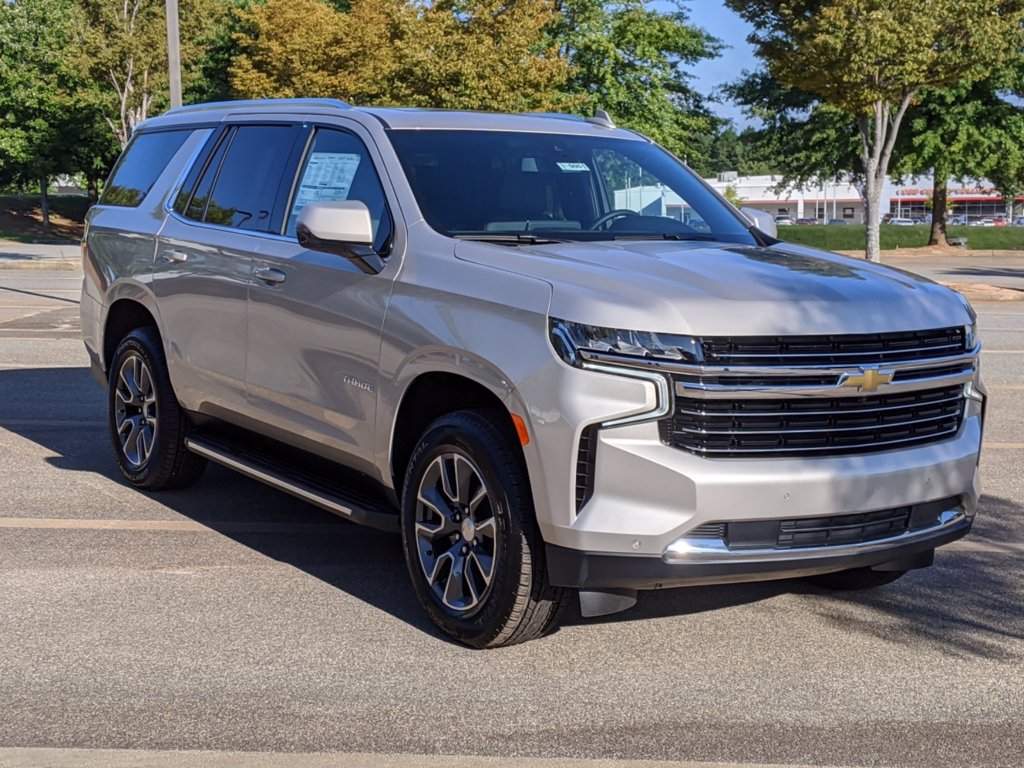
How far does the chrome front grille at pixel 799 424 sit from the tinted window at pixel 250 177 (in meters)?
2.68

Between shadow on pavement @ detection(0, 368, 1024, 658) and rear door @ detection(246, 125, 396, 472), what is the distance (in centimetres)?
61

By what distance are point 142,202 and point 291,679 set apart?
382 cm

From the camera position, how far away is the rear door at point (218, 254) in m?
6.28

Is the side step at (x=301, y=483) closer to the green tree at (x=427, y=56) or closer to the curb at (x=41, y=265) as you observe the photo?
the green tree at (x=427, y=56)

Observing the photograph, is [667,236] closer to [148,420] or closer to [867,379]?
[867,379]

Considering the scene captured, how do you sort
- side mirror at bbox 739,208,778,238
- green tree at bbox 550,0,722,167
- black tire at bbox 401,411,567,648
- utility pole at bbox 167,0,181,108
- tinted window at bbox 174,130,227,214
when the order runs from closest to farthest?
black tire at bbox 401,411,567,648, side mirror at bbox 739,208,778,238, tinted window at bbox 174,130,227,214, utility pole at bbox 167,0,181,108, green tree at bbox 550,0,722,167

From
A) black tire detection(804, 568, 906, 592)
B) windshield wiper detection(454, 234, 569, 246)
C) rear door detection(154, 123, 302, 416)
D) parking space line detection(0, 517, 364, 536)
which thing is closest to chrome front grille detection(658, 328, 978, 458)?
black tire detection(804, 568, 906, 592)

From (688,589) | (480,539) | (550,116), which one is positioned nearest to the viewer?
(480,539)

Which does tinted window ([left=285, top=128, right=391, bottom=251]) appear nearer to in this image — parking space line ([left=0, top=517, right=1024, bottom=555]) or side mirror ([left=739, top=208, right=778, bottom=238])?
parking space line ([left=0, top=517, right=1024, bottom=555])

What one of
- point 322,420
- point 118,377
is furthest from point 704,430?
point 118,377

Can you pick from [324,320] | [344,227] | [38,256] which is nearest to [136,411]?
[324,320]

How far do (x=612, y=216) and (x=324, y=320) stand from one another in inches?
52.5

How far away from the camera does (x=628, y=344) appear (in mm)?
4340

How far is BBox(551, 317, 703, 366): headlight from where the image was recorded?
4.32 m
